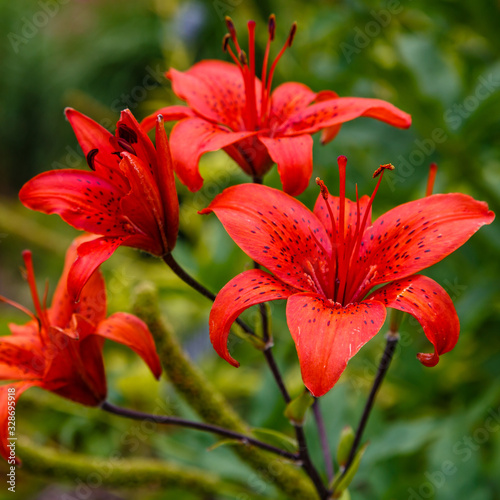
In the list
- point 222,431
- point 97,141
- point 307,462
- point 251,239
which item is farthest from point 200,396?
point 97,141

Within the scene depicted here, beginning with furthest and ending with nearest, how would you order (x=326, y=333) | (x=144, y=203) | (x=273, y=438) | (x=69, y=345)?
1. (x=273, y=438)
2. (x=69, y=345)
3. (x=144, y=203)
4. (x=326, y=333)

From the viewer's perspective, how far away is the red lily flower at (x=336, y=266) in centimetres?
64

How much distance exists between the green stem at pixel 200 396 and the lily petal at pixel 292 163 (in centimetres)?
25

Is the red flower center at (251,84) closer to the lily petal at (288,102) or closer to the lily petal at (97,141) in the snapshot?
the lily petal at (288,102)

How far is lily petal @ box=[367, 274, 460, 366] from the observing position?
0.66 metres

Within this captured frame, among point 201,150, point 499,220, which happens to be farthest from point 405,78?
point 201,150

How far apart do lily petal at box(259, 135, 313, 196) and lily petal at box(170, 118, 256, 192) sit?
4 cm

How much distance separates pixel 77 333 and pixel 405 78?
1.15m

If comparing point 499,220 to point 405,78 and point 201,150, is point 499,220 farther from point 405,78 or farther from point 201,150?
point 201,150

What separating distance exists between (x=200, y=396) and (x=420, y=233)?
379 millimetres

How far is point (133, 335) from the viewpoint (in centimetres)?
79

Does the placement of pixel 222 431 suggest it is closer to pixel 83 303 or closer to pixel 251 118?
pixel 83 303

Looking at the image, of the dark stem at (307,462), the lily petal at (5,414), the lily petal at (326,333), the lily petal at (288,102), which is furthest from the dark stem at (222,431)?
the lily petal at (288,102)

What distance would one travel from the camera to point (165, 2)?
105 inches
